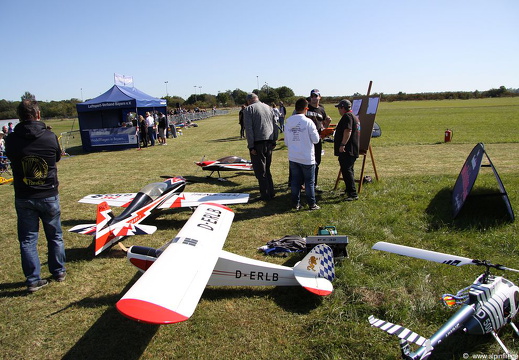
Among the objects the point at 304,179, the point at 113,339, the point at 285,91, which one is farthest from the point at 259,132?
the point at 285,91

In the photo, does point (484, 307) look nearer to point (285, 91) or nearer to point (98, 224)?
point (98, 224)

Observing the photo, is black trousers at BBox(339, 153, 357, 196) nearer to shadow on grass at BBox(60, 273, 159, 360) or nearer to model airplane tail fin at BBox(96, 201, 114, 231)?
model airplane tail fin at BBox(96, 201, 114, 231)

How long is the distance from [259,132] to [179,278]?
4390mm

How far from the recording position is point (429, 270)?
4.02 meters

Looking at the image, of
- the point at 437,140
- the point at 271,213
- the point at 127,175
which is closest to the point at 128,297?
the point at 271,213

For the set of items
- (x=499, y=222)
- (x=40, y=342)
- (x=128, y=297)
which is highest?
(x=128, y=297)

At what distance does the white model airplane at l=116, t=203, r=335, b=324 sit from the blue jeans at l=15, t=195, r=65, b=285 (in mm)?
1120

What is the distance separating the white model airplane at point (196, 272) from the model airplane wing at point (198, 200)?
1.77 meters

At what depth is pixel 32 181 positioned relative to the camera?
3918 mm

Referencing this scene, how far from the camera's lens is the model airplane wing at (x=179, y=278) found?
245 centimetres

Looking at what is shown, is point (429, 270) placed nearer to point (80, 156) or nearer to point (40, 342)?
point (40, 342)

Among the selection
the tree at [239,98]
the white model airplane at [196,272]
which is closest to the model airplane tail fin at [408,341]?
the white model airplane at [196,272]

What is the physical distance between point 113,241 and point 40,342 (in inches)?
68.0

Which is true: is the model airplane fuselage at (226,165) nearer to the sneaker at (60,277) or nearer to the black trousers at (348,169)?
the black trousers at (348,169)
